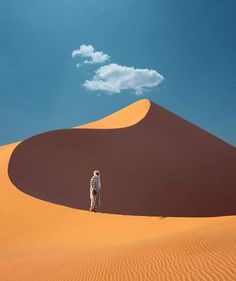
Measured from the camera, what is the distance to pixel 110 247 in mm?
8227

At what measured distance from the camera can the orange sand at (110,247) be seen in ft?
17.5

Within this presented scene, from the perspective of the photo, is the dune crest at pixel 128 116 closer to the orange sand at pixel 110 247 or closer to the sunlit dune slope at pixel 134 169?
the sunlit dune slope at pixel 134 169

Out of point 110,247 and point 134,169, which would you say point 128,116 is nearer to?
point 134,169

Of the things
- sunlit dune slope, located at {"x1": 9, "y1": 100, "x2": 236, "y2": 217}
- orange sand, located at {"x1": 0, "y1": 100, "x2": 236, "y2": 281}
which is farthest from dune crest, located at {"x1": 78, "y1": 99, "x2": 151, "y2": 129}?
orange sand, located at {"x1": 0, "y1": 100, "x2": 236, "y2": 281}

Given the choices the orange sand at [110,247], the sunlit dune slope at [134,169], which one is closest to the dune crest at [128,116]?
the sunlit dune slope at [134,169]

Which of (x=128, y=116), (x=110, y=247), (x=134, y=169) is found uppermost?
(x=128, y=116)

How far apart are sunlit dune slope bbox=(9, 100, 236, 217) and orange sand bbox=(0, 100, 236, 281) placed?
501 cm

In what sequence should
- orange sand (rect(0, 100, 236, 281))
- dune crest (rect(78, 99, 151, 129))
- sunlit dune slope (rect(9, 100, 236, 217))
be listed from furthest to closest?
dune crest (rect(78, 99, 151, 129)) → sunlit dune slope (rect(9, 100, 236, 217)) → orange sand (rect(0, 100, 236, 281))

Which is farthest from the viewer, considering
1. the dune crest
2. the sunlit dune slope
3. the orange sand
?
the dune crest

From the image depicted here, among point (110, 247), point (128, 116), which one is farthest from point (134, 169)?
point (110, 247)

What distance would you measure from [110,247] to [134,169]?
16104mm

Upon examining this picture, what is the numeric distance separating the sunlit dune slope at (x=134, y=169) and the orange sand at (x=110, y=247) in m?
5.01

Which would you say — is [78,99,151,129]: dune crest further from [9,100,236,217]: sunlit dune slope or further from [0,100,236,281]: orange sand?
[0,100,236,281]: orange sand

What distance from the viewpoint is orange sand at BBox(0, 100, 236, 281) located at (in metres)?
5.32
